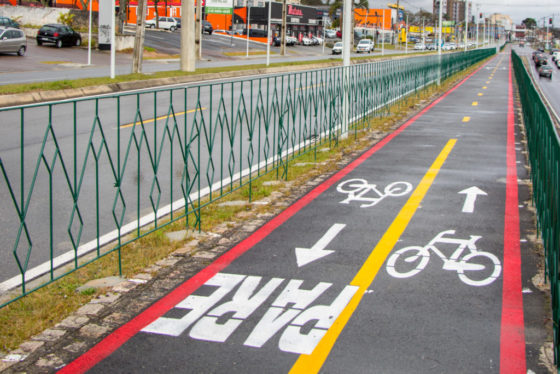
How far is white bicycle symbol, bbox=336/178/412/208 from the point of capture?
9.07 m

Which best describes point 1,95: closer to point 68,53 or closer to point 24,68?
point 24,68

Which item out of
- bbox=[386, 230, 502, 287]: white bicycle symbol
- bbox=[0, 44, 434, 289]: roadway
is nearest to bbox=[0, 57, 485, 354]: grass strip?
bbox=[0, 44, 434, 289]: roadway

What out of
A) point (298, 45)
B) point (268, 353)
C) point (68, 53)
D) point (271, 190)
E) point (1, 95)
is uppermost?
point (298, 45)

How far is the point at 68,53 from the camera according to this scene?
42688 millimetres

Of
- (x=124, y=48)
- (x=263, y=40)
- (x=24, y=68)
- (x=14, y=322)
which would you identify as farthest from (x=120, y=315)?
(x=263, y=40)

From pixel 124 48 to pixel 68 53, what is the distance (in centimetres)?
604

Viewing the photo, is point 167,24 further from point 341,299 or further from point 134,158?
point 341,299

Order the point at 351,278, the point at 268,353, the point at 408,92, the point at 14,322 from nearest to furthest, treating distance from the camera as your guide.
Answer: the point at 268,353 < the point at 14,322 < the point at 351,278 < the point at 408,92

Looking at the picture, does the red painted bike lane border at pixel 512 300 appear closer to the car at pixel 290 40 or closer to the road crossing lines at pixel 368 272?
the road crossing lines at pixel 368 272

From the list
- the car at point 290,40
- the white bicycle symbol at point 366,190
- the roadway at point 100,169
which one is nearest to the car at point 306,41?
the car at point 290,40

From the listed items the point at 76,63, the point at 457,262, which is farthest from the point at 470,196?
the point at 76,63

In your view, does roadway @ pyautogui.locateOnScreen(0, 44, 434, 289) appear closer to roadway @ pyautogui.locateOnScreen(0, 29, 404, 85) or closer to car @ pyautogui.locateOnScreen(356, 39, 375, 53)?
roadway @ pyautogui.locateOnScreen(0, 29, 404, 85)

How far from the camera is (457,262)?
654 centimetres

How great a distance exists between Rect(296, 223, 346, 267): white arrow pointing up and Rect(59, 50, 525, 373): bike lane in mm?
11
